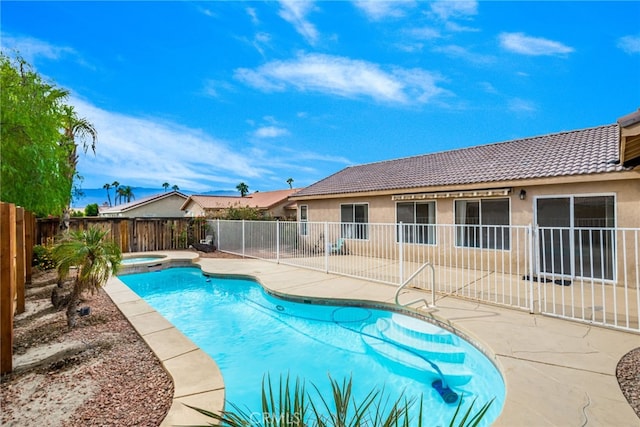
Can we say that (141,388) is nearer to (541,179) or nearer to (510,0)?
(541,179)

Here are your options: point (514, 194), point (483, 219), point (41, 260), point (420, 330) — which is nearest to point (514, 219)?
point (514, 194)

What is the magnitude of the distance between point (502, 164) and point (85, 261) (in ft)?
41.0

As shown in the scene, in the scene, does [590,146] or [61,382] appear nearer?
[61,382]

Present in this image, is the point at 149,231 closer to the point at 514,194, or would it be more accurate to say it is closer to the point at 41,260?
the point at 41,260

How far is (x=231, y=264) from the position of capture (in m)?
12.6

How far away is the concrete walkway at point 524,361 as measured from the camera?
9.62ft

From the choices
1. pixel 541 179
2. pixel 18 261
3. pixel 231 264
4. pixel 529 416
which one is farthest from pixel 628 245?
pixel 18 261

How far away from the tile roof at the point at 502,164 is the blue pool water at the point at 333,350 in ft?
21.5

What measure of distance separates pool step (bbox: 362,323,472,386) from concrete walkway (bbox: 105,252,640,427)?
0.53 meters

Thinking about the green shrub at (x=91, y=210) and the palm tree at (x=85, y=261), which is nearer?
the palm tree at (x=85, y=261)

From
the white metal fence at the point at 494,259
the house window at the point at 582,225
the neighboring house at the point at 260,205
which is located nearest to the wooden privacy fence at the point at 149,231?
the white metal fence at the point at 494,259

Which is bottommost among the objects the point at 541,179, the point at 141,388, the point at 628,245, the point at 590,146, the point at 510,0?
the point at 141,388

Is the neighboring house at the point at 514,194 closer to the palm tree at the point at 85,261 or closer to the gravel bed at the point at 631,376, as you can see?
the gravel bed at the point at 631,376

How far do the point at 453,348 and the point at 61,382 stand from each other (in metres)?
5.58
